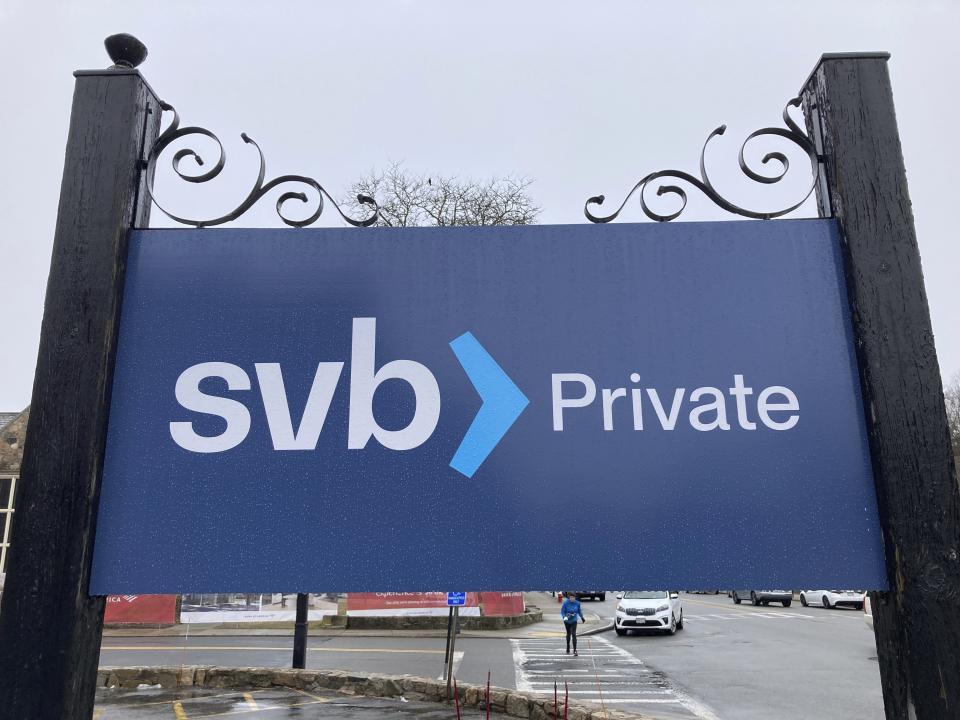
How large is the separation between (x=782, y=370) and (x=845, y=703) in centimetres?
1103

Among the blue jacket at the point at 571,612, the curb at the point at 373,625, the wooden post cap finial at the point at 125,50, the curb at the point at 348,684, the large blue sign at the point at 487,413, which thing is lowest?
the curb at the point at 373,625

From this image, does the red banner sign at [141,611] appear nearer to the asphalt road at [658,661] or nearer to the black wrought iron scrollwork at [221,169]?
the asphalt road at [658,661]

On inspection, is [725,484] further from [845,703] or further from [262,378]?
[845,703]

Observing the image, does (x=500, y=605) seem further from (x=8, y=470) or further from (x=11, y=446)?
(x=11, y=446)

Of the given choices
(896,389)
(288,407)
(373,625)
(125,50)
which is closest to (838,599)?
(373,625)

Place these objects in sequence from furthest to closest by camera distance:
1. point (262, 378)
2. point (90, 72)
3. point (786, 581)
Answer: point (90, 72) < point (262, 378) < point (786, 581)

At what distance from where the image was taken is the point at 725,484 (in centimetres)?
239

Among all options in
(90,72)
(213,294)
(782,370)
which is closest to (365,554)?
(213,294)

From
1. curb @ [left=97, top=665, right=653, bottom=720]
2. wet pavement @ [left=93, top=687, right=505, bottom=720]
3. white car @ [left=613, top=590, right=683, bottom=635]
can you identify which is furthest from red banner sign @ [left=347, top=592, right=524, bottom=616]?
wet pavement @ [left=93, top=687, right=505, bottom=720]

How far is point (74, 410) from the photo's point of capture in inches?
93.0

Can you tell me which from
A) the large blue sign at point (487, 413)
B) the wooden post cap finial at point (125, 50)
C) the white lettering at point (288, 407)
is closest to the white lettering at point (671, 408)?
the large blue sign at point (487, 413)

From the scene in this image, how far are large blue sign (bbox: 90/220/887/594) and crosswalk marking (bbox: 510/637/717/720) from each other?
28.2 ft

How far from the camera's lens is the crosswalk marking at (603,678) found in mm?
11008

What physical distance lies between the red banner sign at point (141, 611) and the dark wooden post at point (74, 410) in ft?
80.0
